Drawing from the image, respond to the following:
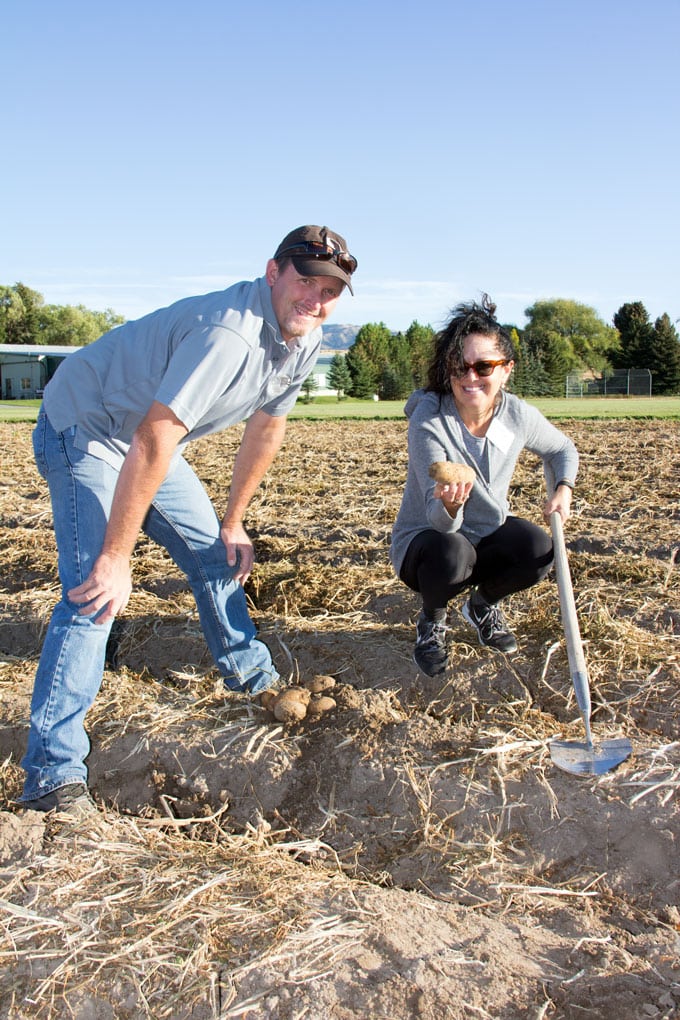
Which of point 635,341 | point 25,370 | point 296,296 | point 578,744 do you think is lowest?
point 578,744

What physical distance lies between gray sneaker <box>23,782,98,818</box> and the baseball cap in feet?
5.97

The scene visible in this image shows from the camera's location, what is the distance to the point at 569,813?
2.71m

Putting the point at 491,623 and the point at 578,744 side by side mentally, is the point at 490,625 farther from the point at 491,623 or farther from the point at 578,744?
the point at 578,744

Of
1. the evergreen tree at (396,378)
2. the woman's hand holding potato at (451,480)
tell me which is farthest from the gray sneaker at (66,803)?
the evergreen tree at (396,378)

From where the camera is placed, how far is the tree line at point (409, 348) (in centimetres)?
5781

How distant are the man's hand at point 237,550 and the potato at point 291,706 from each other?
1.67 feet

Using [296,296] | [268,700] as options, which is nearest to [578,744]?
[268,700]

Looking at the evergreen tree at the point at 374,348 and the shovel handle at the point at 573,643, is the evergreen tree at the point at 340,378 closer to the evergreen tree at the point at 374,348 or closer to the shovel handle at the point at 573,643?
the evergreen tree at the point at 374,348

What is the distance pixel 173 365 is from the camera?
2625 millimetres

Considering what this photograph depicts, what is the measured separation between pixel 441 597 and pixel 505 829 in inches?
38.4

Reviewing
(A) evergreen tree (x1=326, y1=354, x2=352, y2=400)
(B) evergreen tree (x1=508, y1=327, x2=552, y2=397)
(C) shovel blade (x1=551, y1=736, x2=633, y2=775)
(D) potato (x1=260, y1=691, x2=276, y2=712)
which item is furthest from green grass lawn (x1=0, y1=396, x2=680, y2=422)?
(A) evergreen tree (x1=326, y1=354, x2=352, y2=400)

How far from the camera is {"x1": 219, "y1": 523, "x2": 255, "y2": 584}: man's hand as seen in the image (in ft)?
11.2

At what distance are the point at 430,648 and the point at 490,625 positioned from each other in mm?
313

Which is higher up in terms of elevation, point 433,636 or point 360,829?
point 433,636
